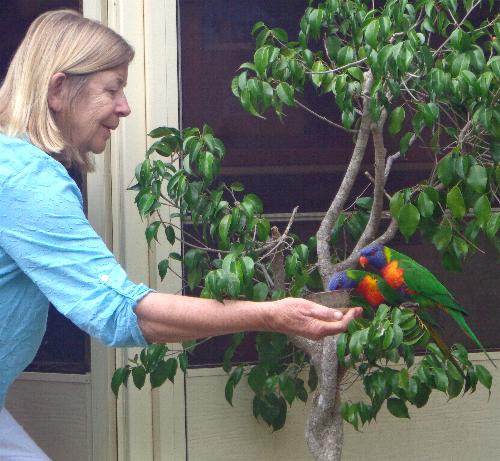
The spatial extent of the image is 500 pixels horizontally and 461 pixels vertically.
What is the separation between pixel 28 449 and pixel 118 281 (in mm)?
753

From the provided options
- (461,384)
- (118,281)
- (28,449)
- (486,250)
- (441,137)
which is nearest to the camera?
(118,281)

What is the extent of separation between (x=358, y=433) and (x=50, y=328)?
4.55 ft

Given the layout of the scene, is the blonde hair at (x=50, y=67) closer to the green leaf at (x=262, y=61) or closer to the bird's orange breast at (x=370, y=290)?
the green leaf at (x=262, y=61)

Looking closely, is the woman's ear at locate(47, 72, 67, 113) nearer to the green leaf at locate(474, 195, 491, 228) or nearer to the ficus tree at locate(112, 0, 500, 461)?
the ficus tree at locate(112, 0, 500, 461)

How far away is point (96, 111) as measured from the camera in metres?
2.70

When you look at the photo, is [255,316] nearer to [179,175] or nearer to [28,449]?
[28,449]

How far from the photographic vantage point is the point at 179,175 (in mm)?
3590

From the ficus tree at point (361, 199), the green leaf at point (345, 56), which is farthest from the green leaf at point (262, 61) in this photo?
the green leaf at point (345, 56)

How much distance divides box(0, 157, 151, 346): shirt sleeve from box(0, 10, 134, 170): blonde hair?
0.70ft

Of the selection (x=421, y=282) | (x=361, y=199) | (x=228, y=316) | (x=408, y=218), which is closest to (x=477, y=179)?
(x=408, y=218)

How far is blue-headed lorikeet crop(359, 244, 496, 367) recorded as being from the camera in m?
3.33

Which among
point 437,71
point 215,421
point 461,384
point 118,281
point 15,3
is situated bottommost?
point 215,421

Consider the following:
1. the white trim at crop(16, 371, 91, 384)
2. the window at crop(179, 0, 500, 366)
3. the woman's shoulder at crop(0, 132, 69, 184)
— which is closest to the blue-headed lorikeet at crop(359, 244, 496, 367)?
the window at crop(179, 0, 500, 366)

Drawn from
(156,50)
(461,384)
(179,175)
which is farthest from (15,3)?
A: (461,384)
